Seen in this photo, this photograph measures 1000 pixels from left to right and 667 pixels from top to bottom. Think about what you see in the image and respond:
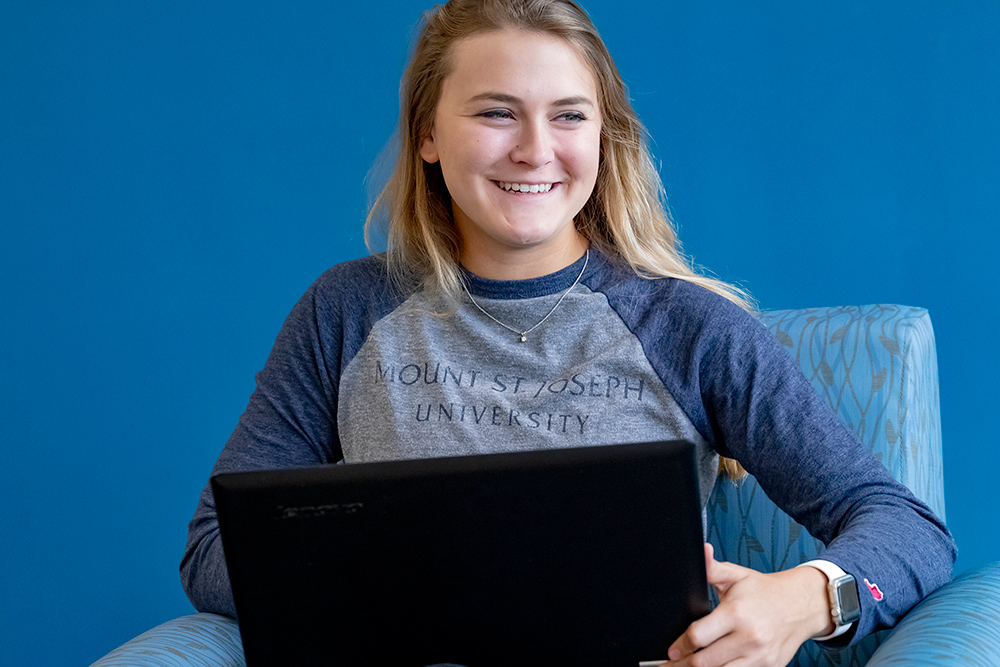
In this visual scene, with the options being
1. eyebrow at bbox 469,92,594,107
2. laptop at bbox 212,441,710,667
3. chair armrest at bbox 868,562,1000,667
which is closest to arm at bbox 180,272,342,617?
eyebrow at bbox 469,92,594,107

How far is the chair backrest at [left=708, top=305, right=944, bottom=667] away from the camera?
1241mm

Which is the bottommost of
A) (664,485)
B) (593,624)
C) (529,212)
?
(593,624)

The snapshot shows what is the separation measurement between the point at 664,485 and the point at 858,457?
0.46m

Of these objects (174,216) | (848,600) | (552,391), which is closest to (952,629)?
(848,600)

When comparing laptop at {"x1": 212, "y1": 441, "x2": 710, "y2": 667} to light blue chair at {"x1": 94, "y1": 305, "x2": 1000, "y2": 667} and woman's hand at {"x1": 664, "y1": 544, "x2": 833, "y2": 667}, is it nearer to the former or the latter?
woman's hand at {"x1": 664, "y1": 544, "x2": 833, "y2": 667}

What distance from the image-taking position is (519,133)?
1221mm

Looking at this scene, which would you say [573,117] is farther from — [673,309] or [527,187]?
[673,309]

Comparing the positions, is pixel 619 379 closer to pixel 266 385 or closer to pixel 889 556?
pixel 889 556

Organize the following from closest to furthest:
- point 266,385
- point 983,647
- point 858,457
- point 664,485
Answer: point 664,485, point 983,647, point 858,457, point 266,385

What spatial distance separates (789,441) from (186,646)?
2.32ft

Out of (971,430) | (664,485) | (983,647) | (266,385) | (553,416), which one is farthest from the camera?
(971,430)

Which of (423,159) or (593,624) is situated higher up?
(423,159)

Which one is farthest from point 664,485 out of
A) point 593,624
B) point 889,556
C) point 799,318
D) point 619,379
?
point 799,318

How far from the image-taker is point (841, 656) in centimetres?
123
